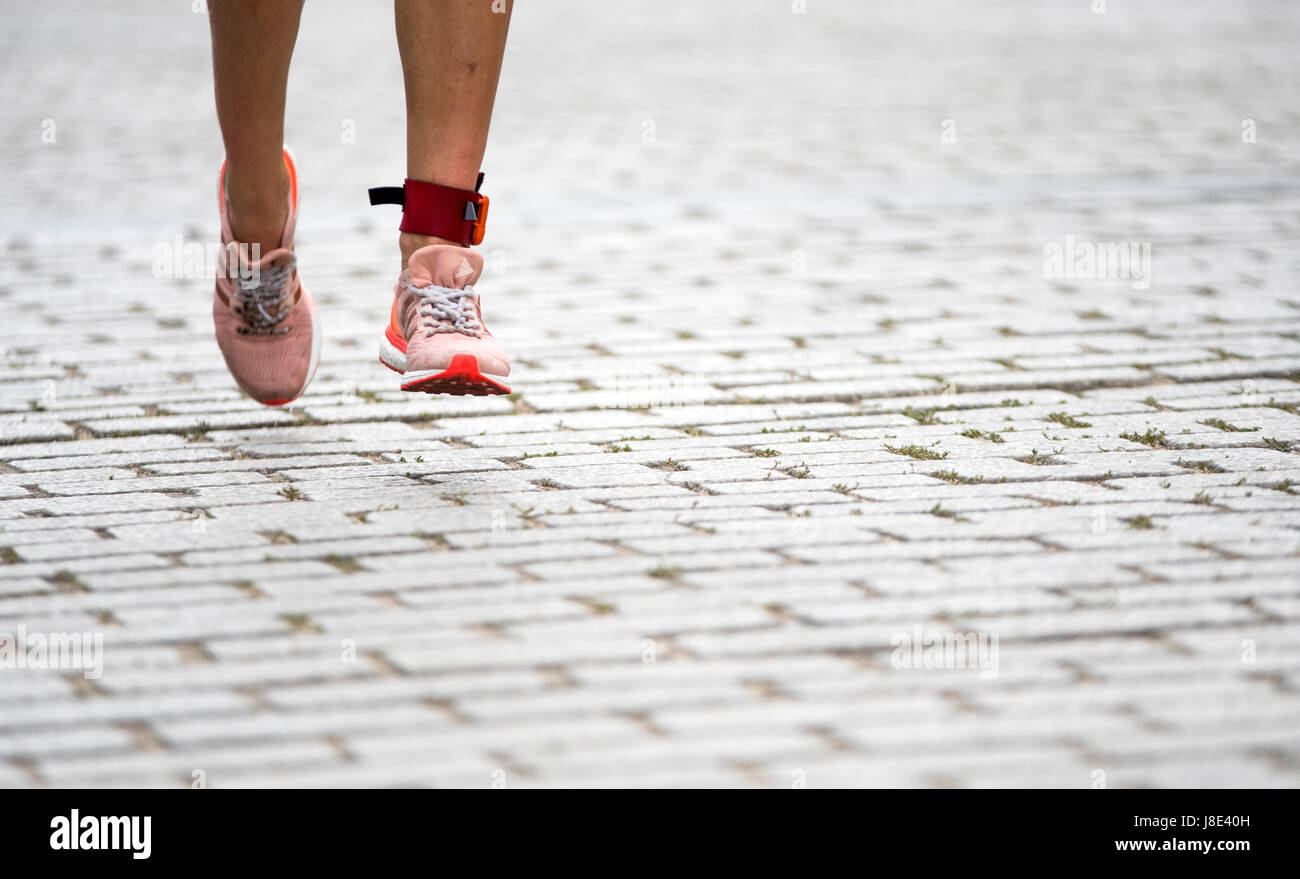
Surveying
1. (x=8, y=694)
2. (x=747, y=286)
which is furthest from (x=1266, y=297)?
(x=8, y=694)

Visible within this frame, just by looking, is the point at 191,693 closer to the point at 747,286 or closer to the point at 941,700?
the point at 941,700

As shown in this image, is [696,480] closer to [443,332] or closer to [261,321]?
[443,332]

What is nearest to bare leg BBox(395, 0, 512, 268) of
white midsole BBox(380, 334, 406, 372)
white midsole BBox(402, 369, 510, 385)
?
white midsole BBox(380, 334, 406, 372)

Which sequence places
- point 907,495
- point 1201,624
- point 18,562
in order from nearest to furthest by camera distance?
point 1201,624, point 18,562, point 907,495

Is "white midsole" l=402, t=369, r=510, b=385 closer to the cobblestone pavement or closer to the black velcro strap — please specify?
the cobblestone pavement

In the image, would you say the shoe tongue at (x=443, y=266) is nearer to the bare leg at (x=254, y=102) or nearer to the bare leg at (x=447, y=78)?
the bare leg at (x=447, y=78)

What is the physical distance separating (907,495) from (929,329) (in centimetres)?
149

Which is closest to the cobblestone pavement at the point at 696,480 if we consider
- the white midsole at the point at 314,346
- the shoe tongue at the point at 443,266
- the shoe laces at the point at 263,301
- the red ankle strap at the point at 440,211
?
the white midsole at the point at 314,346

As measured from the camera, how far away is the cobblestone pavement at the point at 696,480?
216 centimetres

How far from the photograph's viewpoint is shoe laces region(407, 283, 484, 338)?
3.30 m

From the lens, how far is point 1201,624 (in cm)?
244

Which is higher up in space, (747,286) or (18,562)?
(747,286)

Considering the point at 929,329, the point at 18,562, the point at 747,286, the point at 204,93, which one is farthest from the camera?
the point at 204,93

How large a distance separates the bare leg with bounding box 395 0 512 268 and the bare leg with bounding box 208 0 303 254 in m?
0.27
